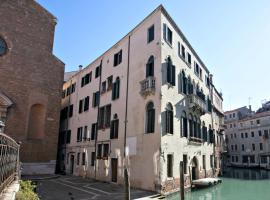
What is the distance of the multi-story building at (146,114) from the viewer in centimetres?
1397

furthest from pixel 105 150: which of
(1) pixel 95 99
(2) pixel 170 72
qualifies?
(2) pixel 170 72

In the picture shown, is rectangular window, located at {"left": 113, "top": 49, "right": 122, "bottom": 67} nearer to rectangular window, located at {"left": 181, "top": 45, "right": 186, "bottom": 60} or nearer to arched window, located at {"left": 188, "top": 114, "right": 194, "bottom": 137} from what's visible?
rectangular window, located at {"left": 181, "top": 45, "right": 186, "bottom": 60}

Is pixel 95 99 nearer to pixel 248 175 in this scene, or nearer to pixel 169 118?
pixel 169 118

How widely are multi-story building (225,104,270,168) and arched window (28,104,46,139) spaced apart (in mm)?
40081

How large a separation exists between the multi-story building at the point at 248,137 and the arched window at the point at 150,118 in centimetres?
3774

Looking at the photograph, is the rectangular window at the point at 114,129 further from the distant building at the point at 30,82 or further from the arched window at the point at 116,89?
the distant building at the point at 30,82

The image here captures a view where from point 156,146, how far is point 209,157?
40.2 feet

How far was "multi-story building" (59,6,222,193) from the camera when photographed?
45.8ft

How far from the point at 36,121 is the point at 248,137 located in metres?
42.7

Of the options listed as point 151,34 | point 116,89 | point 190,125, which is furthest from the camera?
point 116,89

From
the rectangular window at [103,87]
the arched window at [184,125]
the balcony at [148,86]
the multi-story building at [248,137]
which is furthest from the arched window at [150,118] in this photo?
the multi-story building at [248,137]

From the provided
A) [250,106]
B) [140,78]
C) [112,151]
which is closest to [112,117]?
[112,151]

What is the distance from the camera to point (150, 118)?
566 inches

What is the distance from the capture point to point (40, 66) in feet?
70.2
